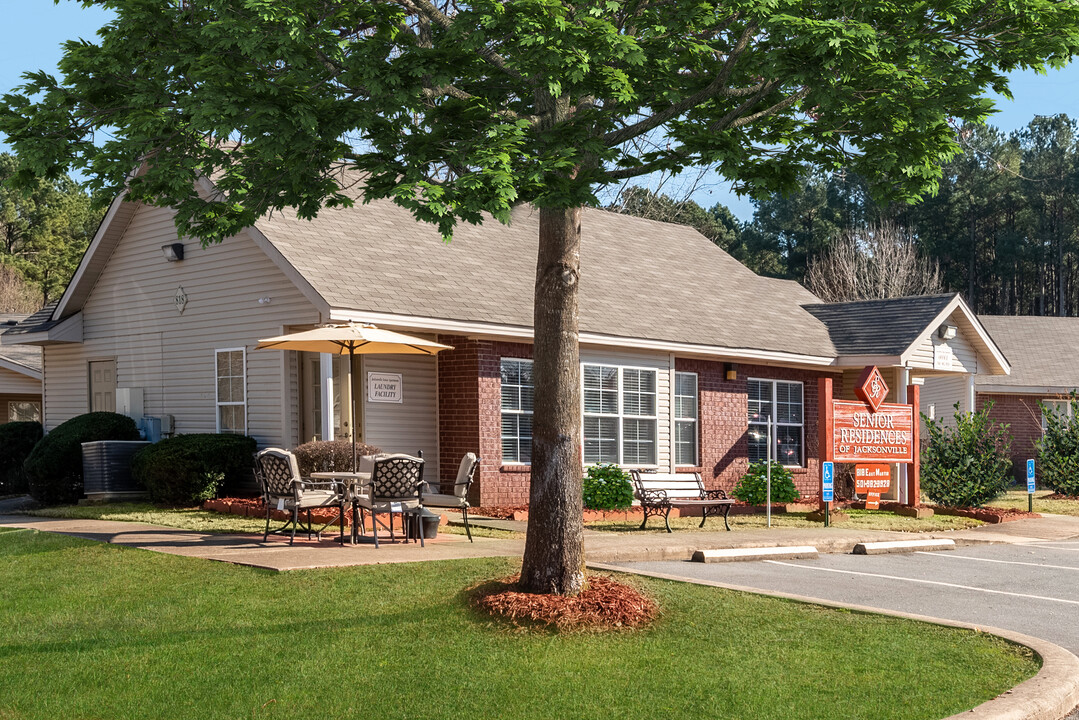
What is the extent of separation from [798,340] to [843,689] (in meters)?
17.6

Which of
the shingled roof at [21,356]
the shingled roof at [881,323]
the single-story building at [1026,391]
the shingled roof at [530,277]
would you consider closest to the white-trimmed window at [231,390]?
the shingled roof at [530,277]

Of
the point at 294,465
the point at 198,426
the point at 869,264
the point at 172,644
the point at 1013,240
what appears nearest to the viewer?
the point at 172,644

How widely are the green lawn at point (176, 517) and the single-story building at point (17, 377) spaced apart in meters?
7.74

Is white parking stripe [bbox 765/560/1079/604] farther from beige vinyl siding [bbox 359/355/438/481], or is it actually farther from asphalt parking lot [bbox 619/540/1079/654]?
beige vinyl siding [bbox 359/355/438/481]

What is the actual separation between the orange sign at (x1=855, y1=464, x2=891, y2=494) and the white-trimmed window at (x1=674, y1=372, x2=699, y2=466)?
3098mm

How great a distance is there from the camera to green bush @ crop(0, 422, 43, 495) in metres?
21.8

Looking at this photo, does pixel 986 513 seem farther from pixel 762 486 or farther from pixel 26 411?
pixel 26 411

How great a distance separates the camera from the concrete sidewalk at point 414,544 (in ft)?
36.6

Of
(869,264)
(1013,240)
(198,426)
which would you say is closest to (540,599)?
(198,426)

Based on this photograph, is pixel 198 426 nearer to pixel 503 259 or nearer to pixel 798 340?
pixel 503 259

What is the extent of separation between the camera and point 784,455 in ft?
78.3

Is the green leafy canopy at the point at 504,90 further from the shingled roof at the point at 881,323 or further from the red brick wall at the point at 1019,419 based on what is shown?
the red brick wall at the point at 1019,419

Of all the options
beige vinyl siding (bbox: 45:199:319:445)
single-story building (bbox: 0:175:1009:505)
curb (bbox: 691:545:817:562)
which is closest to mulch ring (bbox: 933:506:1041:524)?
single-story building (bbox: 0:175:1009:505)

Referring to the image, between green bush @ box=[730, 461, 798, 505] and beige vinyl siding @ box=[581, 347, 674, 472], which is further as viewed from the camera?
beige vinyl siding @ box=[581, 347, 674, 472]
